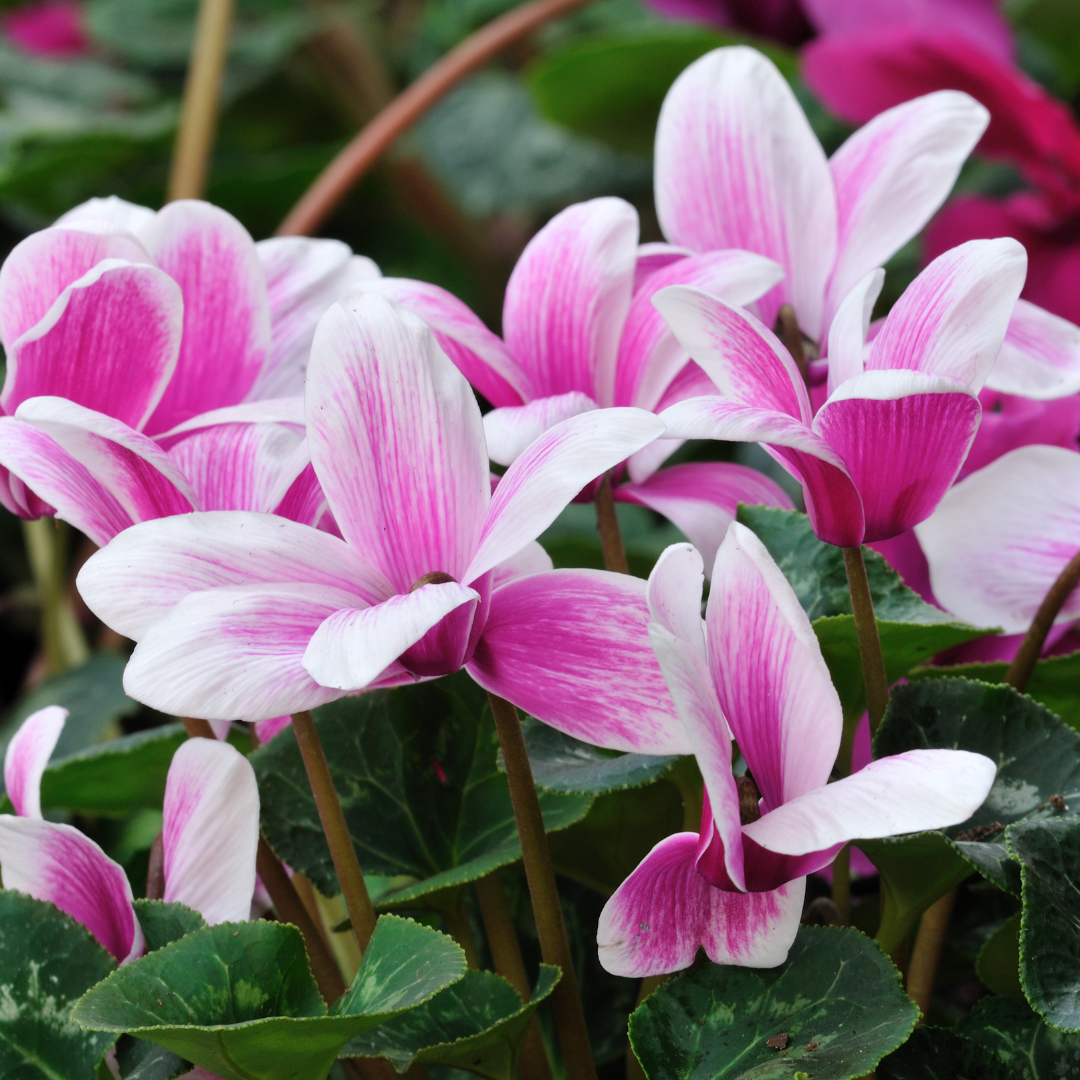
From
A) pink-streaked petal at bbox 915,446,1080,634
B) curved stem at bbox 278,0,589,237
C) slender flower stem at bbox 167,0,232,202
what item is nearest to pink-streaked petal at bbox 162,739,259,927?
pink-streaked petal at bbox 915,446,1080,634

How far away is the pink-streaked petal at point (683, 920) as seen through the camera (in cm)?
27

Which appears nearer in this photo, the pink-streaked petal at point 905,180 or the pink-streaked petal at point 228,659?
the pink-streaked petal at point 228,659

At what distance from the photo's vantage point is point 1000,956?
1.18ft

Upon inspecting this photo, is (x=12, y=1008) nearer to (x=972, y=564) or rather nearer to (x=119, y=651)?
(x=972, y=564)

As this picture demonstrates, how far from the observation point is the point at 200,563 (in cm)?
27

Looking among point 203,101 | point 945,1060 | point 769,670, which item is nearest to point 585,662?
point 769,670

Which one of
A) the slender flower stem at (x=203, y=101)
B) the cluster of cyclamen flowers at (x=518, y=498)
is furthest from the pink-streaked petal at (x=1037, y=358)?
the slender flower stem at (x=203, y=101)

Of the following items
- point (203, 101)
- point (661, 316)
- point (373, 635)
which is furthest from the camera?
point (203, 101)

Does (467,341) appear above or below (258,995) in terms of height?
above

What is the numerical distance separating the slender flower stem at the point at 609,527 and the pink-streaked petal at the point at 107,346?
0.40ft

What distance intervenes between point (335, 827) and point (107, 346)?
14cm

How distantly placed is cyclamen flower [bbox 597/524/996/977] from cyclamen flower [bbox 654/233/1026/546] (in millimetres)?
35

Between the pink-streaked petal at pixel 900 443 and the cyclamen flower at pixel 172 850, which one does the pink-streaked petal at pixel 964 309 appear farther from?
the cyclamen flower at pixel 172 850

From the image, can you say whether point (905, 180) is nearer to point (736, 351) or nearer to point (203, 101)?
point (736, 351)
